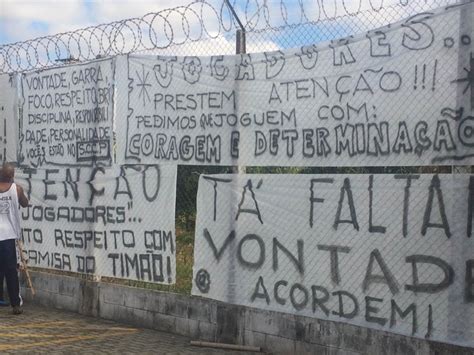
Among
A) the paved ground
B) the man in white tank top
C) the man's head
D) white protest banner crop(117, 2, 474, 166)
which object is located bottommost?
the paved ground

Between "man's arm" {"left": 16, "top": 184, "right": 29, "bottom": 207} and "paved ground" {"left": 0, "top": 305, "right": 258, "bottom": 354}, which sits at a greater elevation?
"man's arm" {"left": 16, "top": 184, "right": 29, "bottom": 207}

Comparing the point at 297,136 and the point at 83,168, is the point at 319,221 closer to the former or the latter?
the point at 297,136

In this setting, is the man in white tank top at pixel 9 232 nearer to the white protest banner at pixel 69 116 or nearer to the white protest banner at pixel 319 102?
the white protest banner at pixel 69 116

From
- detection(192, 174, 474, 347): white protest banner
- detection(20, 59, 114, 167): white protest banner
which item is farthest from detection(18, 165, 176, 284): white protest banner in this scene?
detection(192, 174, 474, 347): white protest banner

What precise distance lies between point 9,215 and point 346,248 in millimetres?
4618

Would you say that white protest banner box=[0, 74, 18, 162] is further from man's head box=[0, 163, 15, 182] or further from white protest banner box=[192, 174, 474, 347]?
white protest banner box=[192, 174, 474, 347]

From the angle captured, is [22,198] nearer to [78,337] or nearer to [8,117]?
[8,117]

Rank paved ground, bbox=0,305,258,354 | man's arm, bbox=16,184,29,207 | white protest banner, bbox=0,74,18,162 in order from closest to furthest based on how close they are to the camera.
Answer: paved ground, bbox=0,305,258,354, man's arm, bbox=16,184,29,207, white protest banner, bbox=0,74,18,162

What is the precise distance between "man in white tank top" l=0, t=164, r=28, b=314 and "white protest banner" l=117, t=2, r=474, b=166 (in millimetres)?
1641

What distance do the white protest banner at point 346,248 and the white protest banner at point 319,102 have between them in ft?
0.81

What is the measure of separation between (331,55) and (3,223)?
15.5ft

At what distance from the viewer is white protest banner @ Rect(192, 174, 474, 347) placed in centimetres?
531

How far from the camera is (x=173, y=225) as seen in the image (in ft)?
24.9

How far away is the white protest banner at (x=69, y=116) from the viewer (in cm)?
856
